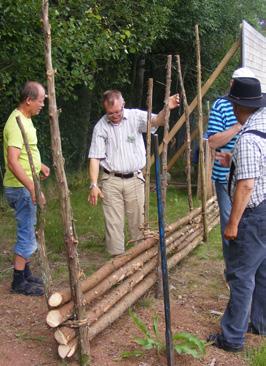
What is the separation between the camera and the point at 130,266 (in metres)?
4.17

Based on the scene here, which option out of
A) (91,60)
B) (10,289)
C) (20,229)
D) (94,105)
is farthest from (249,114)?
(94,105)

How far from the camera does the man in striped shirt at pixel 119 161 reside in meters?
4.88

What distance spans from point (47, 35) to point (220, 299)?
276cm

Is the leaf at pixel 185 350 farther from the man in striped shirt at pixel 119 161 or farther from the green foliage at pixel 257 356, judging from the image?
the man in striped shirt at pixel 119 161

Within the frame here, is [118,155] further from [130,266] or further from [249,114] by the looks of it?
[249,114]

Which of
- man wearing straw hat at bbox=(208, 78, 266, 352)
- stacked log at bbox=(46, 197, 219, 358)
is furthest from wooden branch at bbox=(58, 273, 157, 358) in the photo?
man wearing straw hat at bbox=(208, 78, 266, 352)

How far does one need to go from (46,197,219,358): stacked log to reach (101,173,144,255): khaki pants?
0.41 metres

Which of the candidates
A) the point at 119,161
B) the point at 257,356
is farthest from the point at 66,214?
the point at 119,161

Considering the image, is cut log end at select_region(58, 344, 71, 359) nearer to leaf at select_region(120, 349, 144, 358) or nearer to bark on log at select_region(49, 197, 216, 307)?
bark on log at select_region(49, 197, 216, 307)

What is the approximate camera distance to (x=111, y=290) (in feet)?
13.1

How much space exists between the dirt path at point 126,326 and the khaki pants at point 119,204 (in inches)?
25.1

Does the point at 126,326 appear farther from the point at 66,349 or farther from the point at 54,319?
the point at 54,319

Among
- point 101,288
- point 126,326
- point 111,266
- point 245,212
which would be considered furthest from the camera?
point 111,266

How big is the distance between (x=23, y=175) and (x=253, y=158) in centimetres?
176
